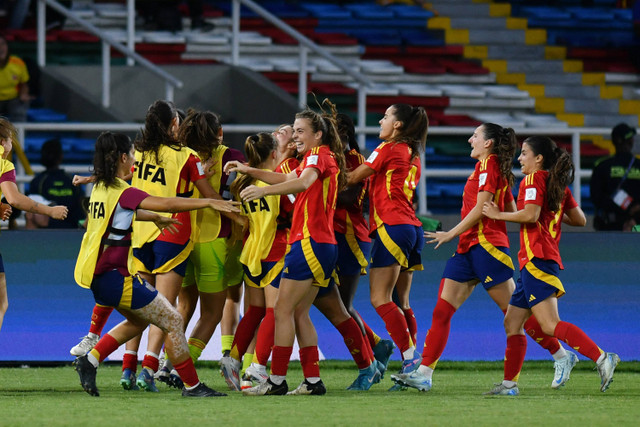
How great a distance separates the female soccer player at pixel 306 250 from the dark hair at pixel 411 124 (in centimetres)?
76

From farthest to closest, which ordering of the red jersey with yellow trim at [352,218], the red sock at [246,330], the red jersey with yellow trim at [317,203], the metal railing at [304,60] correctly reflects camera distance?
the metal railing at [304,60]
the red jersey with yellow trim at [352,218]
the red sock at [246,330]
the red jersey with yellow trim at [317,203]

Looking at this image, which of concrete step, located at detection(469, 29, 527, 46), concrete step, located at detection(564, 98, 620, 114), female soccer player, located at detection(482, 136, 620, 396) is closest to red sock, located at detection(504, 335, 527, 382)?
female soccer player, located at detection(482, 136, 620, 396)

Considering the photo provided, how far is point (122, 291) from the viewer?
6922 millimetres

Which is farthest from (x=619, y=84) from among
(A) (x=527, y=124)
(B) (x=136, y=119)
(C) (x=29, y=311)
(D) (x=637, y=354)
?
(C) (x=29, y=311)

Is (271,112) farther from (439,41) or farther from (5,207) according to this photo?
(5,207)

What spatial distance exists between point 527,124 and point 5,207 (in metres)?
10.2

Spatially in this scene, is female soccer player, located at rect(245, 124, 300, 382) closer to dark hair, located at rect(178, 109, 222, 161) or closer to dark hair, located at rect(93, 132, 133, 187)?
dark hair, located at rect(178, 109, 222, 161)

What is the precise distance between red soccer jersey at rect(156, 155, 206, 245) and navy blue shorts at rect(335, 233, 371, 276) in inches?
39.3

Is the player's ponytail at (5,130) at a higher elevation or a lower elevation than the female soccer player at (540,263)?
higher

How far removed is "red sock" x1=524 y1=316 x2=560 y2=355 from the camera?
8.10m

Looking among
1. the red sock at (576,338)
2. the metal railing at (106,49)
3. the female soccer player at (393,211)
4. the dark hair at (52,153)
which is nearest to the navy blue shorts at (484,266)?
the female soccer player at (393,211)

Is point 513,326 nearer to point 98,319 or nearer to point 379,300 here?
point 379,300

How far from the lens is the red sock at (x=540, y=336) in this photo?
Result: 26.6ft

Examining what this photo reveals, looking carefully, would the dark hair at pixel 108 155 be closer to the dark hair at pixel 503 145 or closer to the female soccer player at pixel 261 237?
the female soccer player at pixel 261 237
